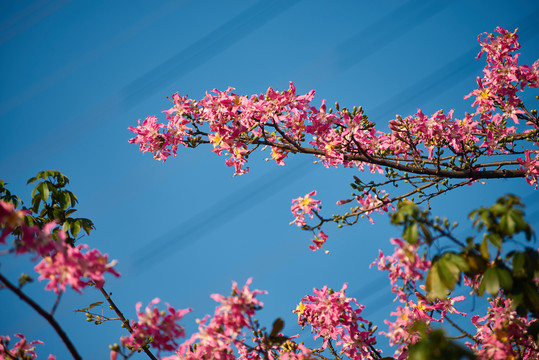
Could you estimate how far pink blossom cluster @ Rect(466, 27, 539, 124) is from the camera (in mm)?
3658

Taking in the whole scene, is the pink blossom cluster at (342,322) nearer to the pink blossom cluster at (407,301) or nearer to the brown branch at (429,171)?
the pink blossom cluster at (407,301)

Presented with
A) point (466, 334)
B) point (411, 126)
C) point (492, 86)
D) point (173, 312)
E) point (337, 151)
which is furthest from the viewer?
point (492, 86)

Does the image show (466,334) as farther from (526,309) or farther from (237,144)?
(237,144)

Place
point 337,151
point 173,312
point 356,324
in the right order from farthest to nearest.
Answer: point 337,151, point 356,324, point 173,312

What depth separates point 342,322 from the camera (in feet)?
9.39

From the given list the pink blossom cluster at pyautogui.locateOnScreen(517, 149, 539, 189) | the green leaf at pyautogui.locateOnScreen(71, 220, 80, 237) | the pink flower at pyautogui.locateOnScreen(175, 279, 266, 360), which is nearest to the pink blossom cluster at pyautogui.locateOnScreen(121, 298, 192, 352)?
the pink flower at pyautogui.locateOnScreen(175, 279, 266, 360)

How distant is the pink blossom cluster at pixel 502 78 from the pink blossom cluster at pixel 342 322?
2.31m

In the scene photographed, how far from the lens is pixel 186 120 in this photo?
3297 mm

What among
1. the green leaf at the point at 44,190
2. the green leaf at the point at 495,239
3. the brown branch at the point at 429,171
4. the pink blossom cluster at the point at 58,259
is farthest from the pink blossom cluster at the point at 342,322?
the green leaf at the point at 44,190

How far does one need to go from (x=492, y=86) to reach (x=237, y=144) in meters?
2.45

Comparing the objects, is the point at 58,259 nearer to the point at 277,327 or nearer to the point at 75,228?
the point at 277,327

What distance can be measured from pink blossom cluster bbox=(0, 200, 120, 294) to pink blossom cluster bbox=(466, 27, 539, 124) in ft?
11.8

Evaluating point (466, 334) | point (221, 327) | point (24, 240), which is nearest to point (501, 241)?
point (466, 334)

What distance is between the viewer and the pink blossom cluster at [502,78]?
3.66 metres
